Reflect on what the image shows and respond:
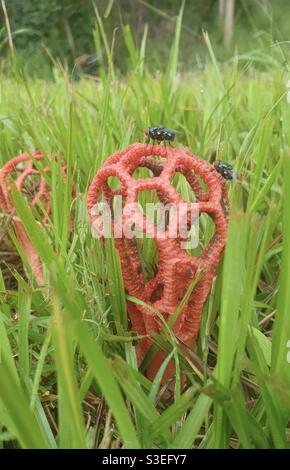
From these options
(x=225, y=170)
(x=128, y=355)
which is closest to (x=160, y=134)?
(x=225, y=170)

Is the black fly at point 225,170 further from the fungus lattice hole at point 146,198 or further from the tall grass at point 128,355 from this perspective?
the fungus lattice hole at point 146,198

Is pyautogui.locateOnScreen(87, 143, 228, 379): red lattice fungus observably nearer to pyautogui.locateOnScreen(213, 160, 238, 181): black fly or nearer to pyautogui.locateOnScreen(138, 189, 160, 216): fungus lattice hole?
pyautogui.locateOnScreen(213, 160, 238, 181): black fly

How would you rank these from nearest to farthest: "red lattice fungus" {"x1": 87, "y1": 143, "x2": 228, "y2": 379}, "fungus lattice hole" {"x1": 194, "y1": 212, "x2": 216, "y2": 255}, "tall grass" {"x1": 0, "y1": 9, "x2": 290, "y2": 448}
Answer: "tall grass" {"x1": 0, "y1": 9, "x2": 290, "y2": 448} → "red lattice fungus" {"x1": 87, "y1": 143, "x2": 228, "y2": 379} → "fungus lattice hole" {"x1": 194, "y1": 212, "x2": 216, "y2": 255}

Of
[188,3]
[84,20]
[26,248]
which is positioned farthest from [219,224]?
[188,3]

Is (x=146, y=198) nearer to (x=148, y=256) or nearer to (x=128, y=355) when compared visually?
(x=148, y=256)

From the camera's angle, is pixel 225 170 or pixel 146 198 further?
pixel 146 198

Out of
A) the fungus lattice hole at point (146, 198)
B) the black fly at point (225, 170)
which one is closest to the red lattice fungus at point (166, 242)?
the black fly at point (225, 170)

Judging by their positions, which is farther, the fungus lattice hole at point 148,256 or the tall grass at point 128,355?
the fungus lattice hole at point 148,256

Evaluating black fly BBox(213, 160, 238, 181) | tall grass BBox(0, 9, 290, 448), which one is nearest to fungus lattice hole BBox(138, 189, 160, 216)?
tall grass BBox(0, 9, 290, 448)
